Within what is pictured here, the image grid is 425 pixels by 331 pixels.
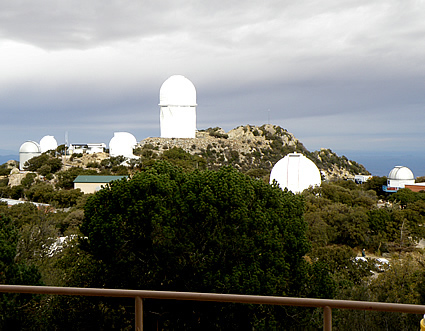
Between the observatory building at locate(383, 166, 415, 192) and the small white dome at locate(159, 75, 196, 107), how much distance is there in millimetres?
20842

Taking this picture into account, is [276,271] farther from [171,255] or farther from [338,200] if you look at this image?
[338,200]

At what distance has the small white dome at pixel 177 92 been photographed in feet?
157

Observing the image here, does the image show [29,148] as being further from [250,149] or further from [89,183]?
[250,149]

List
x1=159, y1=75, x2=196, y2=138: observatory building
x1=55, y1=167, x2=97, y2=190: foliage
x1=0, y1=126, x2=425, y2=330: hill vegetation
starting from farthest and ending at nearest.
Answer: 1. x1=159, y1=75, x2=196, y2=138: observatory building
2. x1=55, y1=167, x2=97, y2=190: foliage
3. x1=0, y1=126, x2=425, y2=330: hill vegetation

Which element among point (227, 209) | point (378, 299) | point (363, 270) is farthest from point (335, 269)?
point (227, 209)

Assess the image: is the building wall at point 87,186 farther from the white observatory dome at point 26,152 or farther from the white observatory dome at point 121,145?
the white observatory dome at point 26,152

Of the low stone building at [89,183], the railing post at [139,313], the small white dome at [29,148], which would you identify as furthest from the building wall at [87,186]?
the railing post at [139,313]

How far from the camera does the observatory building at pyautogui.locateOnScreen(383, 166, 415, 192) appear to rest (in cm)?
3971

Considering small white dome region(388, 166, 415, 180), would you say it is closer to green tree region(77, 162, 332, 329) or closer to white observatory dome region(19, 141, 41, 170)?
green tree region(77, 162, 332, 329)

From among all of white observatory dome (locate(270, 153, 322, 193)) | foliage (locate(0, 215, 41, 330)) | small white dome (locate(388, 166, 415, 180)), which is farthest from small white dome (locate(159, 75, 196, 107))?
foliage (locate(0, 215, 41, 330))

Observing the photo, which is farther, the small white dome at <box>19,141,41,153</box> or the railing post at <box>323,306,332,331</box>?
the small white dome at <box>19,141,41,153</box>

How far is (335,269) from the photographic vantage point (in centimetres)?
1465

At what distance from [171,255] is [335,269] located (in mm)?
7590

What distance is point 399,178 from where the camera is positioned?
40.1 meters
